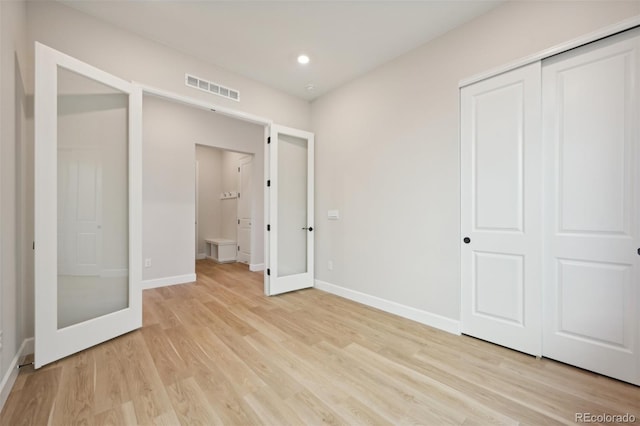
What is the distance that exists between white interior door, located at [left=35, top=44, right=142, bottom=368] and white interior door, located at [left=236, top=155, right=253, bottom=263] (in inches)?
129

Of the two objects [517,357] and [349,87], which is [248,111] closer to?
[349,87]

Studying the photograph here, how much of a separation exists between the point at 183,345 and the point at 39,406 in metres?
0.90

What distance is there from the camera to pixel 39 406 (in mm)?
1587

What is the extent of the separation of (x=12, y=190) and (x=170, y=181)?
2.65 metres

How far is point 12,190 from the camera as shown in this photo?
190 centimetres

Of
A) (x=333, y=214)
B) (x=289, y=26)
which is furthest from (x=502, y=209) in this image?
(x=289, y=26)

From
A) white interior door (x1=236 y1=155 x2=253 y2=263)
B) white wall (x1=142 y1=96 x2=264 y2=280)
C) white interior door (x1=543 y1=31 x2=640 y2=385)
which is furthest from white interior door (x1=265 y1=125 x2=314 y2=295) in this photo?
white interior door (x1=543 y1=31 x2=640 y2=385)

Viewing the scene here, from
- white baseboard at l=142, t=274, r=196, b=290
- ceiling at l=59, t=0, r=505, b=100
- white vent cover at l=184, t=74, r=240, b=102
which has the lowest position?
white baseboard at l=142, t=274, r=196, b=290

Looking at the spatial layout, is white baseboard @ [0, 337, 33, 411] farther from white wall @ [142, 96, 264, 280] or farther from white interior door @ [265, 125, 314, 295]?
white interior door @ [265, 125, 314, 295]

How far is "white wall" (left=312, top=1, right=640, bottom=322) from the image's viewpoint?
2219 mm

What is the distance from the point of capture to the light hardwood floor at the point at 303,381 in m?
1.54

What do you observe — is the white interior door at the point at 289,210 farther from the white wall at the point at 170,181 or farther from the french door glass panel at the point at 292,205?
the white wall at the point at 170,181

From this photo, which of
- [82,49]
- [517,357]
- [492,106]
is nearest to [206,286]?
[82,49]

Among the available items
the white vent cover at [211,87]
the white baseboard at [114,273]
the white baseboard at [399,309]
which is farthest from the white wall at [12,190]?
the white baseboard at [399,309]
